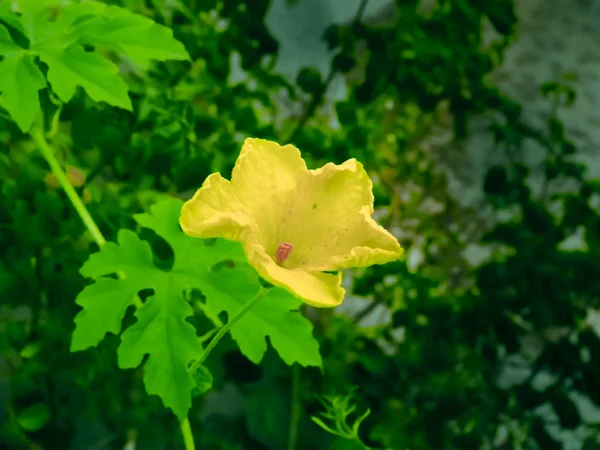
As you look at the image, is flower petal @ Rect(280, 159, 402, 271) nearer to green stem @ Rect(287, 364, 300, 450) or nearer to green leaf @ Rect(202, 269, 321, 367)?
green leaf @ Rect(202, 269, 321, 367)

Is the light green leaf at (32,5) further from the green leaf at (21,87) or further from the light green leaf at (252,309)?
the light green leaf at (252,309)

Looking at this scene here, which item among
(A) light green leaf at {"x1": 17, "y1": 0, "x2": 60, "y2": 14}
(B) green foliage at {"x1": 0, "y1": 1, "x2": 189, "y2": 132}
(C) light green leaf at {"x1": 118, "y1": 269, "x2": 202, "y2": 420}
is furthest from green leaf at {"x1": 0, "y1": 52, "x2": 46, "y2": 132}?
(C) light green leaf at {"x1": 118, "y1": 269, "x2": 202, "y2": 420}

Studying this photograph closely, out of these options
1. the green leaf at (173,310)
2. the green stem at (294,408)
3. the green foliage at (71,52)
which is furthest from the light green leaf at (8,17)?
the green stem at (294,408)

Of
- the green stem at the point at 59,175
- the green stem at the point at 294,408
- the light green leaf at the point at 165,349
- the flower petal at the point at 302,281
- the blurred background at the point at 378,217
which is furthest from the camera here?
the green stem at the point at 294,408

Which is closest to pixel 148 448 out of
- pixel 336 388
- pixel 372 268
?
A: pixel 336 388

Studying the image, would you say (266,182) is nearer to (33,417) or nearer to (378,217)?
(33,417)

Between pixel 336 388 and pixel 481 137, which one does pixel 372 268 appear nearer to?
pixel 336 388
